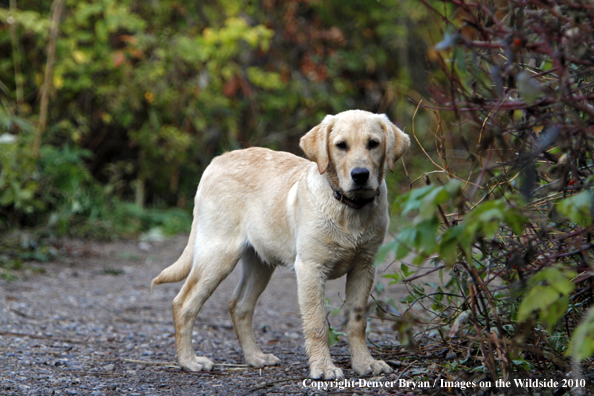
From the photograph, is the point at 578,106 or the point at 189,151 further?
the point at 189,151

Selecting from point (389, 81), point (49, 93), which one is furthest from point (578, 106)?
point (389, 81)

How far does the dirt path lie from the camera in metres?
3.43

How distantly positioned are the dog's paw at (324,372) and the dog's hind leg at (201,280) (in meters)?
0.85

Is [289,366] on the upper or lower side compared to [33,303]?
upper

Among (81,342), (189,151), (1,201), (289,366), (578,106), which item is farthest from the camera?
(189,151)

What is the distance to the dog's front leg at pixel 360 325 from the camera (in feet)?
11.5

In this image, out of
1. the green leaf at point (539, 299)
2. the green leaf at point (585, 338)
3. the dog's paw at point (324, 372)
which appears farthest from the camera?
the dog's paw at point (324, 372)

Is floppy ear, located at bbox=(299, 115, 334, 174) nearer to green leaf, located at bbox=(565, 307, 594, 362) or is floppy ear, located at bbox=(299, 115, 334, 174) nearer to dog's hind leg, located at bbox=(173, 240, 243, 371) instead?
dog's hind leg, located at bbox=(173, 240, 243, 371)

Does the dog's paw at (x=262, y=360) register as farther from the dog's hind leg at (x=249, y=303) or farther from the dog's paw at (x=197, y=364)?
the dog's paw at (x=197, y=364)

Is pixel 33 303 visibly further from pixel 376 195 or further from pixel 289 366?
pixel 376 195

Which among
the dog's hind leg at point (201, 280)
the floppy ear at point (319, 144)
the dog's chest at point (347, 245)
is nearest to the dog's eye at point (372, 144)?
the floppy ear at point (319, 144)

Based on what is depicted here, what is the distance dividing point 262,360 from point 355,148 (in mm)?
1546

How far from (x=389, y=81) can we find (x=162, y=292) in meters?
8.76

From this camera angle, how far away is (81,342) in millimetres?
4473
